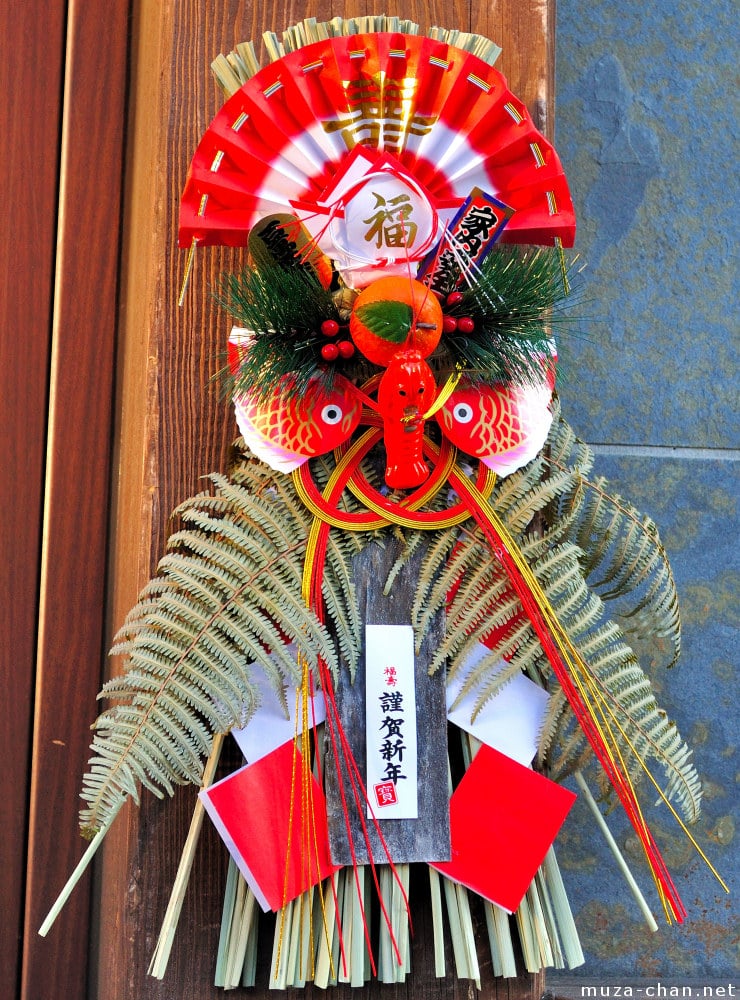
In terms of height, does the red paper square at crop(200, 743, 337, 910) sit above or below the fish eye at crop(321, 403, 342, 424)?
below

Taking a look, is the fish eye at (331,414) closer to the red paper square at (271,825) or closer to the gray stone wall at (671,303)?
the red paper square at (271,825)

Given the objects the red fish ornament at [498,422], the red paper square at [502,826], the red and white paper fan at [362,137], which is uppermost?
the red and white paper fan at [362,137]

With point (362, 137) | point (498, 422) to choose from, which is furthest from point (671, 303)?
point (362, 137)

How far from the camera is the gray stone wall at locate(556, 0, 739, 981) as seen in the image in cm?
144

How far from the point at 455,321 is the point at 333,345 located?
0.45 ft

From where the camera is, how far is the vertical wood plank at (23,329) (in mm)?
1276

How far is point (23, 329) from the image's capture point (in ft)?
4.36

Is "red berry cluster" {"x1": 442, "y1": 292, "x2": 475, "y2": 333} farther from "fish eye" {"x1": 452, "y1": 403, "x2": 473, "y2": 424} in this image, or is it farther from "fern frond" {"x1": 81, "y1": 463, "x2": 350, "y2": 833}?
"fern frond" {"x1": 81, "y1": 463, "x2": 350, "y2": 833}

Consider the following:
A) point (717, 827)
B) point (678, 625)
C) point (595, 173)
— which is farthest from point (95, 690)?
point (595, 173)

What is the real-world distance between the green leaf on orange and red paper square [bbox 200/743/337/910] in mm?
455

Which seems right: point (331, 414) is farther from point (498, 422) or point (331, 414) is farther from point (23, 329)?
point (23, 329)

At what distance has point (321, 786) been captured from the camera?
1.03 meters

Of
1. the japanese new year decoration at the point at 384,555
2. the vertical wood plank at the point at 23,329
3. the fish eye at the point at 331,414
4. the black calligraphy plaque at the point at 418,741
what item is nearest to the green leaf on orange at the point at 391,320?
the japanese new year decoration at the point at 384,555

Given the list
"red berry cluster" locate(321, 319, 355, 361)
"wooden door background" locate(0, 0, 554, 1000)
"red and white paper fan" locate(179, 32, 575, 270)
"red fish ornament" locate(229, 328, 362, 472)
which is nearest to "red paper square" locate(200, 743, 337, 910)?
"wooden door background" locate(0, 0, 554, 1000)
